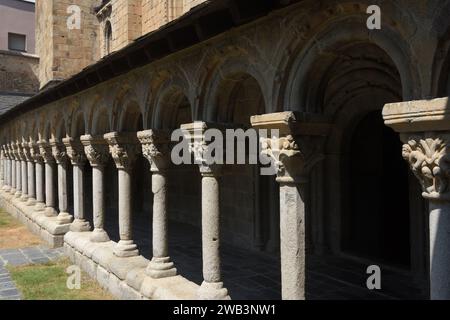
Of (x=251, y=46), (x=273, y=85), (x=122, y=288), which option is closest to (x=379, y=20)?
(x=273, y=85)

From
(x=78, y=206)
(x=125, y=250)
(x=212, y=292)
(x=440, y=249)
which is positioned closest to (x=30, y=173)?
(x=78, y=206)

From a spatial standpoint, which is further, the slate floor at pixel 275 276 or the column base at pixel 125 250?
the column base at pixel 125 250

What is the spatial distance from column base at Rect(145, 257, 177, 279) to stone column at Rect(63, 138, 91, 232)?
391cm

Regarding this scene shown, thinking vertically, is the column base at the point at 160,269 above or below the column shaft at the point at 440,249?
below

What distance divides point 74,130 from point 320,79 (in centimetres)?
722

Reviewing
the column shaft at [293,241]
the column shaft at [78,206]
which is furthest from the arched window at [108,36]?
the column shaft at [293,241]

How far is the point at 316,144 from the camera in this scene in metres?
3.82

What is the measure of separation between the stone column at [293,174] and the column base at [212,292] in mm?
1110

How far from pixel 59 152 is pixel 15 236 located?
2996 mm

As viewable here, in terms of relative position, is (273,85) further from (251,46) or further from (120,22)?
(120,22)

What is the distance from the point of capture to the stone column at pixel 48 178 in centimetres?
1181

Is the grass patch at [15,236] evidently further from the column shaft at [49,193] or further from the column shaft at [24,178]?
the column shaft at [24,178]

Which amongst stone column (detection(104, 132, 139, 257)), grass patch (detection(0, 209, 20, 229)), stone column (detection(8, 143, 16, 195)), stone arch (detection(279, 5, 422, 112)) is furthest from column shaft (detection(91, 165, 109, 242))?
stone column (detection(8, 143, 16, 195))

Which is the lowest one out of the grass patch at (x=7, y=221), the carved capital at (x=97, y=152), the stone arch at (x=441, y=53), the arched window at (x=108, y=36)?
the grass patch at (x=7, y=221)
